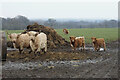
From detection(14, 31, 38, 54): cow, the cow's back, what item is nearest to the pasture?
detection(14, 31, 38, 54): cow

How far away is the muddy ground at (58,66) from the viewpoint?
36.3 feet

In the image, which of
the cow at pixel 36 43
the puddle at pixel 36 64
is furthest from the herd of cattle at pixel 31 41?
the puddle at pixel 36 64

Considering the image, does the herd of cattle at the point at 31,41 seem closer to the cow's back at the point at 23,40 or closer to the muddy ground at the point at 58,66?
the cow's back at the point at 23,40

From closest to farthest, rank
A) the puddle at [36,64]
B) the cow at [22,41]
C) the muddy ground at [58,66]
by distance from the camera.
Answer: the muddy ground at [58,66]
the puddle at [36,64]
the cow at [22,41]

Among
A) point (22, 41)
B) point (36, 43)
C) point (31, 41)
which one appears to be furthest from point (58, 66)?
point (22, 41)

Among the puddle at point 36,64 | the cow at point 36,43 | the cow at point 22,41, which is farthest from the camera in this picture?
the cow at point 22,41

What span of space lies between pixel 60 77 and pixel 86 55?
5.82 m

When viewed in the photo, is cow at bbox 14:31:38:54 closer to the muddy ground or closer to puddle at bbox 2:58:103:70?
the muddy ground

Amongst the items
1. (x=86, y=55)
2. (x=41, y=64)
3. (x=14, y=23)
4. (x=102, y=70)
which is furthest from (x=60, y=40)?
(x=14, y=23)

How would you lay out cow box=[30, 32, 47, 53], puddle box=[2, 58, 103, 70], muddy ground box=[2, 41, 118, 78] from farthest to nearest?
1. cow box=[30, 32, 47, 53]
2. puddle box=[2, 58, 103, 70]
3. muddy ground box=[2, 41, 118, 78]

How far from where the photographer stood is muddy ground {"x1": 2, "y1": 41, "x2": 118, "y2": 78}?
11.1 meters

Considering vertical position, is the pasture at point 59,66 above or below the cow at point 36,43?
below

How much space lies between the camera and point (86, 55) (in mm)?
16141

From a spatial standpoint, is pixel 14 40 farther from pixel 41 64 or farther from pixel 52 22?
pixel 52 22
